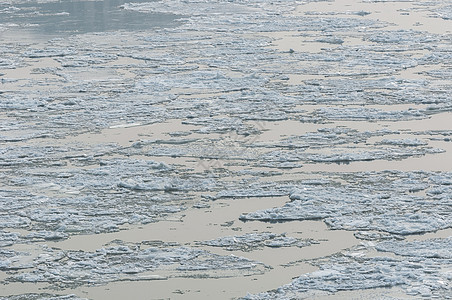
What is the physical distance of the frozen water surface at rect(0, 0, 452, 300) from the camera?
518 centimetres

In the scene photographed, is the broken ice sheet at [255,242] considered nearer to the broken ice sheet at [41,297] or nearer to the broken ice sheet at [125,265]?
the broken ice sheet at [125,265]

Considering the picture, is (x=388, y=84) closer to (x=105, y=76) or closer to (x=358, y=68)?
(x=358, y=68)

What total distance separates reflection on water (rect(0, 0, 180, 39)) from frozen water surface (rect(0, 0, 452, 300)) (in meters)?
1.18

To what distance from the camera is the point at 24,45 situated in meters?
12.8

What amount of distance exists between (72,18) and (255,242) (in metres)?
10.8

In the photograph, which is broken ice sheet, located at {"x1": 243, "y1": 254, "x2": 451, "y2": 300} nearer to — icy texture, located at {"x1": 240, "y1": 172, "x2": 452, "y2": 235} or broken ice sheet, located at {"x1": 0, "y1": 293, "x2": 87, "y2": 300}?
icy texture, located at {"x1": 240, "y1": 172, "x2": 452, "y2": 235}

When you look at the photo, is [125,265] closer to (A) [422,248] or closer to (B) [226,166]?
(A) [422,248]

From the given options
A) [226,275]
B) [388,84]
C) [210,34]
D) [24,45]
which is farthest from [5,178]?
[210,34]

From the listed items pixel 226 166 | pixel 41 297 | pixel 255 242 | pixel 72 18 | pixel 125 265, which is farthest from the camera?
pixel 72 18

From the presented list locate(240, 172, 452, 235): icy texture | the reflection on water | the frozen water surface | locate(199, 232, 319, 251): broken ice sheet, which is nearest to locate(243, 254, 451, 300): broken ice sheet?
the frozen water surface

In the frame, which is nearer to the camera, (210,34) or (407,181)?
(407,181)

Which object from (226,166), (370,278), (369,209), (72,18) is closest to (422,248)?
(370,278)

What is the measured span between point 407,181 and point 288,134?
62.5 inches

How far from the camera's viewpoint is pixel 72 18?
51.0 ft
